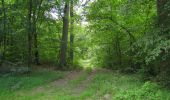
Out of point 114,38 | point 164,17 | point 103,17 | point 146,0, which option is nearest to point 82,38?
point 114,38

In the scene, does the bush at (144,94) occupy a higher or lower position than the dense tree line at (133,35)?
lower

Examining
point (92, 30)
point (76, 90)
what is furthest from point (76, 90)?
point (92, 30)

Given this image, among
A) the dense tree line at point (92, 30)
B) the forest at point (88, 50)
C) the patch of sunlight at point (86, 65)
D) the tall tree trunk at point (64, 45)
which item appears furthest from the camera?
the patch of sunlight at point (86, 65)

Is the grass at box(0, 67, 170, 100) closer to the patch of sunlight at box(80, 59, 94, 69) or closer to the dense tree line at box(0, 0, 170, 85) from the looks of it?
the dense tree line at box(0, 0, 170, 85)

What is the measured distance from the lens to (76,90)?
10.3 m

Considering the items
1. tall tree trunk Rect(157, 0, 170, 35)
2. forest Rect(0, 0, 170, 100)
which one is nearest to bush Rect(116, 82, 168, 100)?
forest Rect(0, 0, 170, 100)

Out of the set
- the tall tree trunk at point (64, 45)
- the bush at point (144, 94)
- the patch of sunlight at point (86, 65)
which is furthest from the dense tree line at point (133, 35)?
the tall tree trunk at point (64, 45)

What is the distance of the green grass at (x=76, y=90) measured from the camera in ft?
26.2

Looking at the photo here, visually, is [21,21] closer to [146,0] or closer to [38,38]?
[38,38]

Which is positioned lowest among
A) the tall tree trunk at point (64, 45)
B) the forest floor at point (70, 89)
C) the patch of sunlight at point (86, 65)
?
the patch of sunlight at point (86, 65)

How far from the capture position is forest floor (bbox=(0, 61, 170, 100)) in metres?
8.09

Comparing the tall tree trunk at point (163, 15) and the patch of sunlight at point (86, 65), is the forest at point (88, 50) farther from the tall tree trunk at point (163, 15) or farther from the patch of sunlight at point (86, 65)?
the patch of sunlight at point (86, 65)

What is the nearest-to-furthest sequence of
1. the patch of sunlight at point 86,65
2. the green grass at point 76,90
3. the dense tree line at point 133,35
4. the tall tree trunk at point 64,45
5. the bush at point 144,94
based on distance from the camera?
the bush at point 144,94 < the green grass at point 76,90 < the dense tree line at point 133,35 < the tall tree trunk at point 64,45 < the patch of sunlight at point 86,65

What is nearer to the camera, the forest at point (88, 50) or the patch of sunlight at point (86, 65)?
the forest at point (88, 50)
